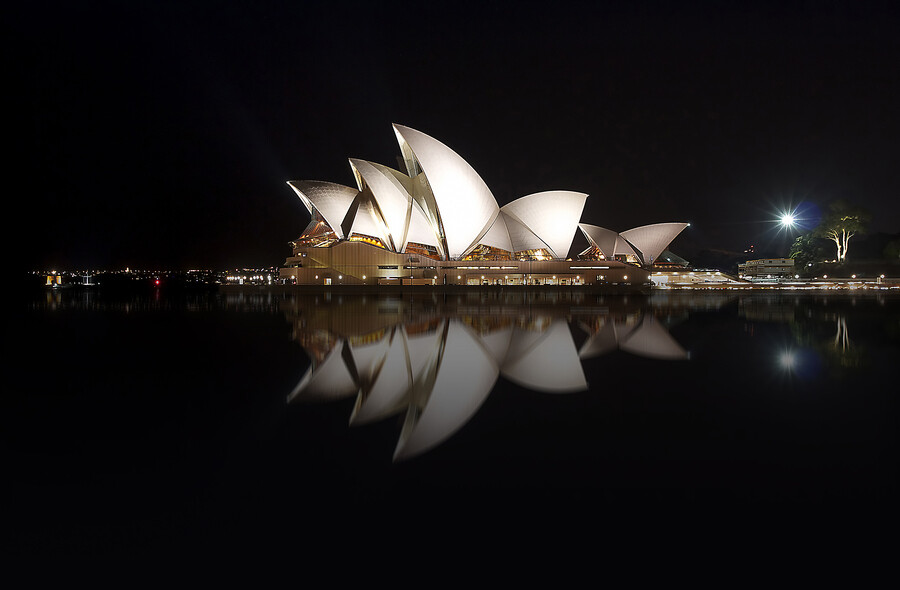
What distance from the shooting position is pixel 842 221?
137 feet

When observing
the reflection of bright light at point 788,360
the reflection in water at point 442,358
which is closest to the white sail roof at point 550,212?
the reflection in water at point 442,358

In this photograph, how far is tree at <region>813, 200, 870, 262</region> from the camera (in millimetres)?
41344

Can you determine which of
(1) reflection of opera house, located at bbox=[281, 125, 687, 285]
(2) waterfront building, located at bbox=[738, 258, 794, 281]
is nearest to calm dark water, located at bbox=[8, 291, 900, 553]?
(1) reflection of opera house, located at bbox=[281, 125, 687, 285]

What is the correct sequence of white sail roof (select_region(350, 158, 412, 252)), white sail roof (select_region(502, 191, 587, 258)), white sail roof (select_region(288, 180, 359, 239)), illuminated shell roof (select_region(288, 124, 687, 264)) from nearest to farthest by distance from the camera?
illuminated shell roof (select_region(288, 124, 687, 264)) → white sail roof (select_region(350, 158, 412, 252)) → white sail roof (select_region(288, 180, 359, 239)) → white sail roof (select_region(502, 191, 587, 258))

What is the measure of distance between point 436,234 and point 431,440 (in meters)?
34.8

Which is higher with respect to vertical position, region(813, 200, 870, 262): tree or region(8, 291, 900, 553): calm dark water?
region(813, 200, 870, 262): tree

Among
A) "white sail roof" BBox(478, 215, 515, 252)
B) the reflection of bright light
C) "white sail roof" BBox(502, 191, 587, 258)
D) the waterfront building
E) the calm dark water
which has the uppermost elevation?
"white sail roof" BBox(502, 191, 587, 258)

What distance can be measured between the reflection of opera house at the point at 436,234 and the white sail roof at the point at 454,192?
0.25 feet

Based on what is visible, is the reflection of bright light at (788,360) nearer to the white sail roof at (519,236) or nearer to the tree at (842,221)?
the white sail roof at (519,236)

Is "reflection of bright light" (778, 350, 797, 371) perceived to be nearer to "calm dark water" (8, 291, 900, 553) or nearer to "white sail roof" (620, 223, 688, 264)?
"calm dark water" (8, 291, 900, 553)

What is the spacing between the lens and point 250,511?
3488 mm

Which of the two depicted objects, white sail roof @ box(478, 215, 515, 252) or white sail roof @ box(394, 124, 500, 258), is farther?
white sail roof @ box(478, 215, 515, 252)

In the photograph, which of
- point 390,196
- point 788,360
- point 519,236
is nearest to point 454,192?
point 390,196

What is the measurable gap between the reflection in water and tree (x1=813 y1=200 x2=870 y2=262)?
36.5 m
